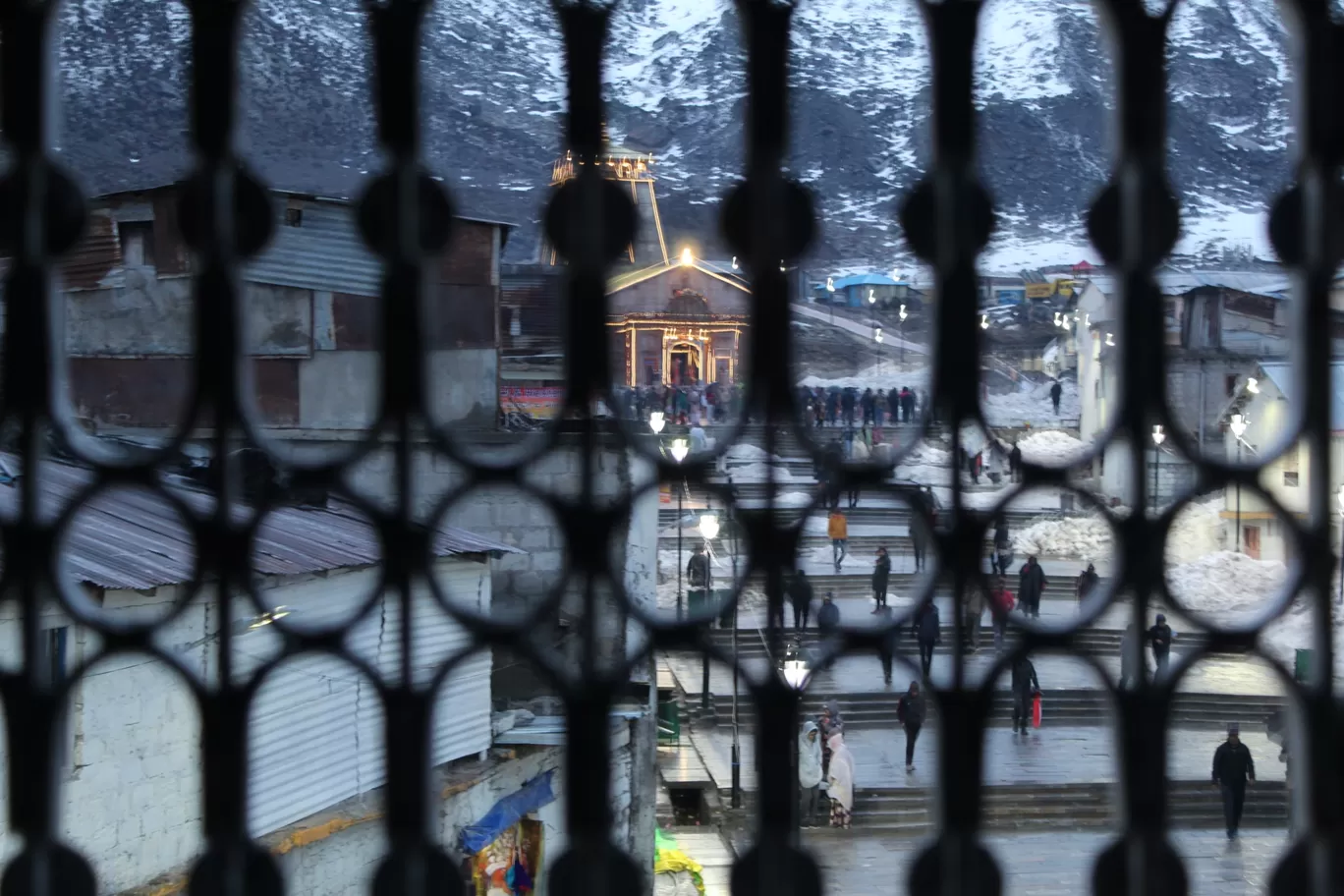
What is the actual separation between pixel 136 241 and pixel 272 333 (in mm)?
1803

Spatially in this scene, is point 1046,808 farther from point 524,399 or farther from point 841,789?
point 524,399

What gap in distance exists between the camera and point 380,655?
457 centimetres

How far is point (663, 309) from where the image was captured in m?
10.7

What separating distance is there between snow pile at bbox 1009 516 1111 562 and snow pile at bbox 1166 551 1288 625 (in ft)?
28.2

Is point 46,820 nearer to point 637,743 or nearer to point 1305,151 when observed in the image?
point 1305,151

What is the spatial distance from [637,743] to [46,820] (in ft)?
21.8

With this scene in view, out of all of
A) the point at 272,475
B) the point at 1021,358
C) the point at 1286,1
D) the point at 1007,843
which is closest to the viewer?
the point at 1286,1

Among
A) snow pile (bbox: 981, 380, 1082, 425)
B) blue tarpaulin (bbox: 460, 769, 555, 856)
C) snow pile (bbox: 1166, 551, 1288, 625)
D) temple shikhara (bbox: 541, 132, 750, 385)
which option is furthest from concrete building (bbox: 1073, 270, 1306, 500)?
snow pile (bbox: 981, 380, 1082, 425)

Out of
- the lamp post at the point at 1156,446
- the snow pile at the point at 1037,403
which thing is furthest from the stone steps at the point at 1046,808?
the snow pile at the point at 1037,403

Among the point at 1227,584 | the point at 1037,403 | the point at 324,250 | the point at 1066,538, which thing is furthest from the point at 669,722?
the point at 1037,403

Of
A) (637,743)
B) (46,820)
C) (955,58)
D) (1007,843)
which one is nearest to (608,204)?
(955,58)

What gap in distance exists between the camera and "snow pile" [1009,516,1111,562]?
718 inches

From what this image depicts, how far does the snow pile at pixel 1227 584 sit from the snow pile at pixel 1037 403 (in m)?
15.5

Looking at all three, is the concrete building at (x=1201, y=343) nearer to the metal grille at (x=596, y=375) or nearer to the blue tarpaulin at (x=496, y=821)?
the metal grille at (x=596, y=375)
